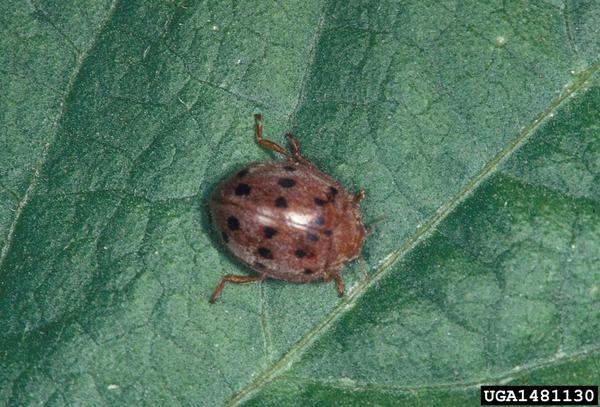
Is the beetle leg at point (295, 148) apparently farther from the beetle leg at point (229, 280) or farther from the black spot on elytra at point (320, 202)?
the beetle leg at point (229, 280)

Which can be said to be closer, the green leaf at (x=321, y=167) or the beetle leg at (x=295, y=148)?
the green leaf at (x=321, y=167)

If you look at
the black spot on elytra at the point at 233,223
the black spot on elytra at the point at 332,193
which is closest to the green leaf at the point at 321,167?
the black spot on elytra at the point at 332,193

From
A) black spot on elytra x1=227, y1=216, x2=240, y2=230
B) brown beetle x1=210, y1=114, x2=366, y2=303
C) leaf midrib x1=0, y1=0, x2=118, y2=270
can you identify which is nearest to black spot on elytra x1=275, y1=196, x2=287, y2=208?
brown beetle x1=210, y1=114, x2=366, y2=303

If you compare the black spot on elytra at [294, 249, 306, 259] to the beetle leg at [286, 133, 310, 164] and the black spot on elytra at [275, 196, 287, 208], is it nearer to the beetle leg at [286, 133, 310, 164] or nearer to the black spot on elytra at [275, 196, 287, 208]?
the black spot on elytra at [275, 196, 287, 208]

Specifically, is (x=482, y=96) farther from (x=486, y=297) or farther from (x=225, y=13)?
(x=225, y=13)

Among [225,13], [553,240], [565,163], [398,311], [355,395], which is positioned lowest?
[355,395]

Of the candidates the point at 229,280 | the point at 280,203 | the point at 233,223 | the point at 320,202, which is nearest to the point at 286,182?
the point at 280,203

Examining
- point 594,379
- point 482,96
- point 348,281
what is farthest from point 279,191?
point 594,379
